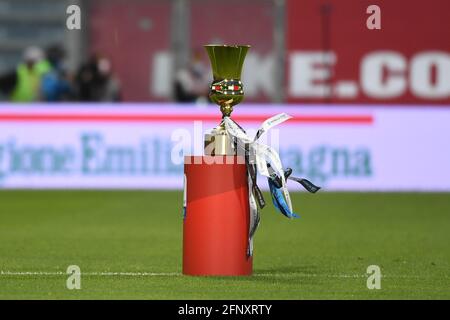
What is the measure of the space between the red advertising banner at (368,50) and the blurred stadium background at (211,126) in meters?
0.03

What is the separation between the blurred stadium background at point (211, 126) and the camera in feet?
41.5

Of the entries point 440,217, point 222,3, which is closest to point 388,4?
point 222,3

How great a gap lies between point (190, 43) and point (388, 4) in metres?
3.99

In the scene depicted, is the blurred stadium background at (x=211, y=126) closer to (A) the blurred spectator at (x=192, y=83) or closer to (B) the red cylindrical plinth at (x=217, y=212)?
(A) the blurred spectator at (x=192, y=83)

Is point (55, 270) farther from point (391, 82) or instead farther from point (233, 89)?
point (391, 82)

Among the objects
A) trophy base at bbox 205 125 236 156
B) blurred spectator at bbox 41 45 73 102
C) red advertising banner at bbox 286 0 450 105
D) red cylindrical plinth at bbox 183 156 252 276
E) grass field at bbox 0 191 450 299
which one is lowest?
grass field at bbox 0 191 450 299

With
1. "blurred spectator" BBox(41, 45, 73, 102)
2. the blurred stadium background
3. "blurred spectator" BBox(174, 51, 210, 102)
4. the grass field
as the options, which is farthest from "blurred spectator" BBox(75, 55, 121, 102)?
the grass field

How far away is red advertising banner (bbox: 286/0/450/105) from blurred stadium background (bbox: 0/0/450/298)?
0.10 feet

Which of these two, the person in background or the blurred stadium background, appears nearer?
the blurred stadium background

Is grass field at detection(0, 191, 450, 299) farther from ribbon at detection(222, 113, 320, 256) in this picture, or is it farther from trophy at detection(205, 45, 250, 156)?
trophy at detection(205, 45, 250, 156)

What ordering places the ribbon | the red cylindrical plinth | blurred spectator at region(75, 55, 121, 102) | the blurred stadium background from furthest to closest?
1. blurred spectator at region(75, 55, 121, 102)
2. the blurred stadium background
3. the ribbon
4. the red cylindrical plinth

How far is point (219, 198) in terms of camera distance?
35.5 feet

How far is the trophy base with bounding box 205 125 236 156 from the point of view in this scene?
35.8 ft

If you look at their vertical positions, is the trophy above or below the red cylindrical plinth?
above
